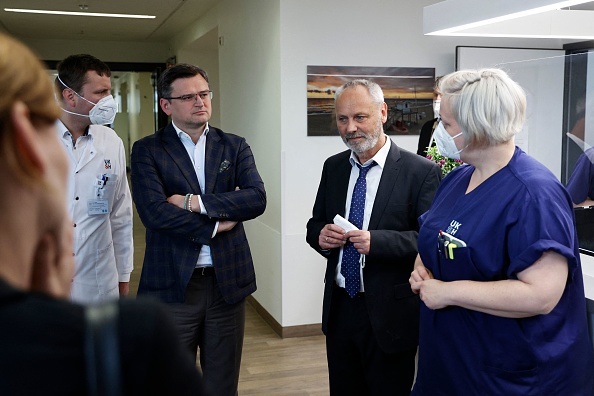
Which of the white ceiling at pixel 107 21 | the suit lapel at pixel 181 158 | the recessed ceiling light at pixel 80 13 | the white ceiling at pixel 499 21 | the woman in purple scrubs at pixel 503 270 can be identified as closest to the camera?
the woman in purple scrubs at pixel 503 270

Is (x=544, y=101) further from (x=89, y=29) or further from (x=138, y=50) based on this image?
(x=138, y=50)

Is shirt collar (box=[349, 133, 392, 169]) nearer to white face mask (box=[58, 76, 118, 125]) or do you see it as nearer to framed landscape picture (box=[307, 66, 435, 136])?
white face mask (box=[58, 76, 118, 125])

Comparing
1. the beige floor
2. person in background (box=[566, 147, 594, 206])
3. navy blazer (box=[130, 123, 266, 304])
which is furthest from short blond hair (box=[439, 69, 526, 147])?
the beige floor

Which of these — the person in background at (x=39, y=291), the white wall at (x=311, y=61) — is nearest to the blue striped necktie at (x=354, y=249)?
the person in background at (x=39, y=291)

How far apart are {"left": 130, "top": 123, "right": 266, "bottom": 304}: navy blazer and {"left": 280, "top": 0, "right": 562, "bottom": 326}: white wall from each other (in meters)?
2.00

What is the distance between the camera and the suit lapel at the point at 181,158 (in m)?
2.69

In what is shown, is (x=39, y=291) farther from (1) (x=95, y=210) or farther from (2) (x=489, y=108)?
(1) (x=95, y=210)

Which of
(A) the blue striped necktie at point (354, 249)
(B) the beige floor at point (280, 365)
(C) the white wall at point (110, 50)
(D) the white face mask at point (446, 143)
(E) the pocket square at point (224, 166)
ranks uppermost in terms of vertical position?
(C) the white wall at point (110, 50)

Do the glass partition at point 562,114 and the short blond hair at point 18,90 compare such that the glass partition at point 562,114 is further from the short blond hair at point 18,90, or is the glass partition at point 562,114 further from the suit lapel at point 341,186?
the short blond hair at point 18,90

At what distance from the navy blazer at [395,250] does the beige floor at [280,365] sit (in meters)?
1.48

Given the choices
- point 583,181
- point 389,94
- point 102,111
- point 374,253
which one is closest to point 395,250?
point 374,253

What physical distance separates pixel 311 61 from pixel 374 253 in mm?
2686

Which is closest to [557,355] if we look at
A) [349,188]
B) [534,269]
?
[534,269]

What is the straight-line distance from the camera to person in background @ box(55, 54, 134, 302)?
8.94 ft
